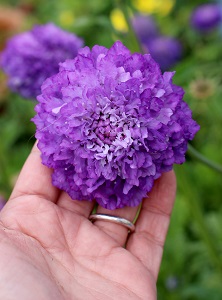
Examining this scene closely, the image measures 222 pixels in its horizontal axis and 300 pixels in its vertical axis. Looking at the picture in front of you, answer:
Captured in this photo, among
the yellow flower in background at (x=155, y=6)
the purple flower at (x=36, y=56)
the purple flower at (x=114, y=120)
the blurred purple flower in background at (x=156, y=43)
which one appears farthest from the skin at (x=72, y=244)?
the yellow flower in background at (x=155, y=6)

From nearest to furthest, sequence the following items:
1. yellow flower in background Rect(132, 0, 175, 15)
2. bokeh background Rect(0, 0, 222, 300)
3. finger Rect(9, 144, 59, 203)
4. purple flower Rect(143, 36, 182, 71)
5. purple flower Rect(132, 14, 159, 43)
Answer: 1. finger Rect(9, 144, 59, 203)
2. bokeh background Rect(0, 0, 222, 300)
3. purple flower Rect(143, 36, 182, 71)
4. purple flower Rect(132, 14, 159, 43)
5. yellow flower in background Rect(132, 0, 175, 15)

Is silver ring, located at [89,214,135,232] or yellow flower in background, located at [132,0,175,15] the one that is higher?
yellow flower in background, located at [132,0,175,15]

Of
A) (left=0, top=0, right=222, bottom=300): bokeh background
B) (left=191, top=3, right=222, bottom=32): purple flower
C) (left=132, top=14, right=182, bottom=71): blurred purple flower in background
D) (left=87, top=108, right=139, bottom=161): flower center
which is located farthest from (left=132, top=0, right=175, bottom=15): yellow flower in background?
(left=87, top=108, right=139, bottom=161): flower center

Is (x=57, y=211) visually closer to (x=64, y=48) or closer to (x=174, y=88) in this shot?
(x=174, y=88)

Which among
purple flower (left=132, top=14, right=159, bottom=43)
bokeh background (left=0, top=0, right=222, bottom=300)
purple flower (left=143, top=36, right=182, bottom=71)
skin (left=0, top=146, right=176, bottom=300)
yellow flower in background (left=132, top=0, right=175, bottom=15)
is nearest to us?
skin (left=0, top=146, right=176, bottom=300)

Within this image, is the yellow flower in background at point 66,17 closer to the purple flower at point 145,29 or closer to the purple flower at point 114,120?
the purple flower at point 145,29

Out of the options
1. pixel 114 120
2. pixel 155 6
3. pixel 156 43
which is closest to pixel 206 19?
pixel 156 43

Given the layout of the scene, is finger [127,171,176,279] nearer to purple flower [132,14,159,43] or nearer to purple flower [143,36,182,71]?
purple flower [143,36,182,71]
